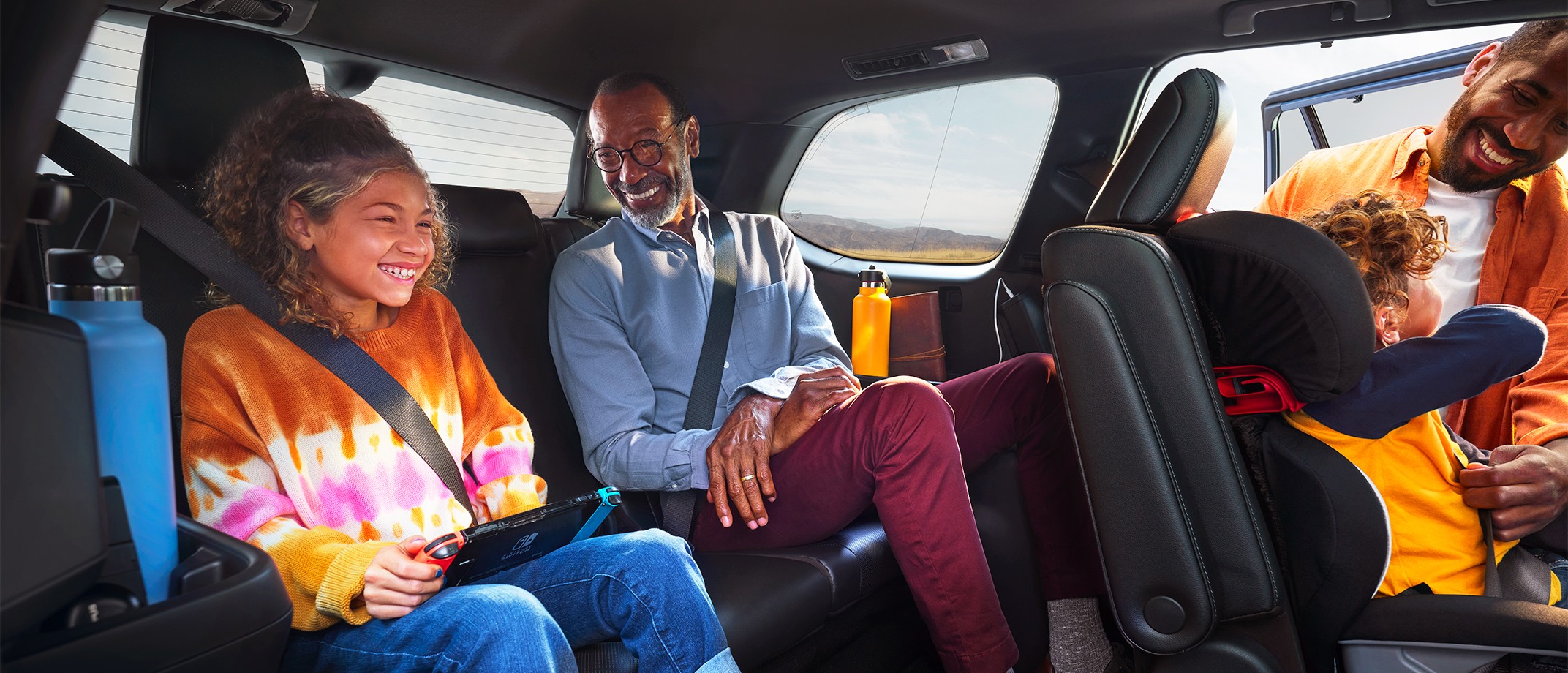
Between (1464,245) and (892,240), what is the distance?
68.0 inches

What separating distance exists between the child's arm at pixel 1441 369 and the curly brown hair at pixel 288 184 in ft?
5.26

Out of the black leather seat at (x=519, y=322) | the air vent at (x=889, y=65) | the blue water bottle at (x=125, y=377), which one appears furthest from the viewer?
the air vent at (x=889, y=65)

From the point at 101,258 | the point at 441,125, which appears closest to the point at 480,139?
the point at 441,125

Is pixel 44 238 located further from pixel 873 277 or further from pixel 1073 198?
pixel 1073 198

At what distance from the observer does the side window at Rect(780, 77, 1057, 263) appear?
280 centimetres

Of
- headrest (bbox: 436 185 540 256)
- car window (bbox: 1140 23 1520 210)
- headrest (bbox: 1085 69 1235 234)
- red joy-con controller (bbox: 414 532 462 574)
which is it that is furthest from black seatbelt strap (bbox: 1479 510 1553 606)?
headrest (bbox: 436 185 540 256)

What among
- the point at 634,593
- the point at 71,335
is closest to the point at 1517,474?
the point at 634,593

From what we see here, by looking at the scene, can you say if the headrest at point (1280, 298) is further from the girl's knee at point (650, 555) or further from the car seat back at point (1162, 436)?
the girl's knee at point (650, 555)

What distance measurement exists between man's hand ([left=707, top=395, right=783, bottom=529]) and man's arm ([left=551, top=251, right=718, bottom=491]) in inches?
1.4

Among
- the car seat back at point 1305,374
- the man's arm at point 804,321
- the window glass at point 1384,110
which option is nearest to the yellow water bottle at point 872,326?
the man's arm at point 804,321

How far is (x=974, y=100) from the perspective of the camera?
2879 millimetres

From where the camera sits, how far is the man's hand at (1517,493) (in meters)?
1.31

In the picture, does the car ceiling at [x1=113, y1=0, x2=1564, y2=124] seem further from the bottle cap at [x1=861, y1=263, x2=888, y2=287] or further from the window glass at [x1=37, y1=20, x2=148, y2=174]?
the bottle cap at [x1=861, y1=263, x2=888, y2=287]

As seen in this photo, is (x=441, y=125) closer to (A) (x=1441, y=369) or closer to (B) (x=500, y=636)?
(B) (x=500, y=636)
